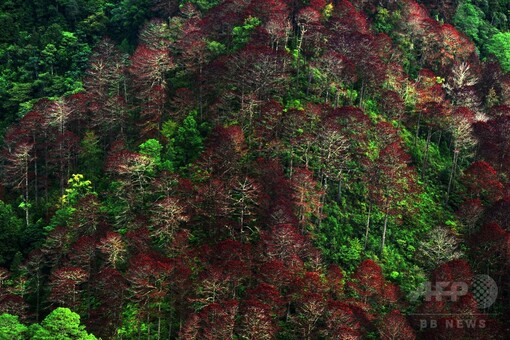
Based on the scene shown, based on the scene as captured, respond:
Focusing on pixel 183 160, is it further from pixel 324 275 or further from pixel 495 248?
pixel 495 248

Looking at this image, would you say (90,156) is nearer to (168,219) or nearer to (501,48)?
(168,219)

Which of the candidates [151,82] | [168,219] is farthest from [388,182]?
[151,82]

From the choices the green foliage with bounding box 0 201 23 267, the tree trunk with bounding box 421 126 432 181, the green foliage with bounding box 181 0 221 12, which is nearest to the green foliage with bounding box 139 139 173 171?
the green foliage with bounding box 0 201 23 267

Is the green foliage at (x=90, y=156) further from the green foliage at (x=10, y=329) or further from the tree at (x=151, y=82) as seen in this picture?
the green foliage at (x=10, y=329)

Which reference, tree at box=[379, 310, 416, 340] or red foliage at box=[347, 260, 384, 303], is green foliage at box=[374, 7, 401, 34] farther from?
tree at box=[379, 310, 416, 340]

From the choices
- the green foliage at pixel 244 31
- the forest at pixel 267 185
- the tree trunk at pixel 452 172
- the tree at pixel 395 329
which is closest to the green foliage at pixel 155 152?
the forest at pixel 267 185

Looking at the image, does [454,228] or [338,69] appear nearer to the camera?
[454,228]


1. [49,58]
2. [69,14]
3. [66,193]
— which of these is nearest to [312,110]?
[66,193]
